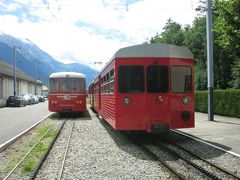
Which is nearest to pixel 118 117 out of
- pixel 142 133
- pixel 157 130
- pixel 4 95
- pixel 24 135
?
pixel 157 130

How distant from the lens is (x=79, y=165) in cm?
962

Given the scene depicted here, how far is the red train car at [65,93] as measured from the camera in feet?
84.5

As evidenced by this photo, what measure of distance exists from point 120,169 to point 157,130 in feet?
11.9

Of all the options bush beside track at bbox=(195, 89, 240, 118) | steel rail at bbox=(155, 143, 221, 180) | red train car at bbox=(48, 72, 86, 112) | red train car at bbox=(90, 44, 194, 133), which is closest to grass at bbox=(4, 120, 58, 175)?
red train car at bbox=(90, 44, 194, 133)

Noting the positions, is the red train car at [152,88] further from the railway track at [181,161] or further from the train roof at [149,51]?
the railway track at [181,161]

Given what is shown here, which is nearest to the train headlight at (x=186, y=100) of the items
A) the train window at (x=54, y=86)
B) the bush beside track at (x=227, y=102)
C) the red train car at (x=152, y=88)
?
the red train car at (x=152, y=88)

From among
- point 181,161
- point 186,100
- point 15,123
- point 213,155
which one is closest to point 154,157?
point 181,161

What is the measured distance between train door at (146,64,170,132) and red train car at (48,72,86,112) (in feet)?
44.1

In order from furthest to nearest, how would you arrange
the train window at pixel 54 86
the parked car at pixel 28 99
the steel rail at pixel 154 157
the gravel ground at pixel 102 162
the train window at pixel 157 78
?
1. the parked car at pixel 28 99
2. the train window at pixel 54 86
3. the train window at pixel 157 78
4. the gravel ground at pixel 102 162
5. the steel rail at pixel 154 157

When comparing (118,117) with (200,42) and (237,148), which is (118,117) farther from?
(200,42)

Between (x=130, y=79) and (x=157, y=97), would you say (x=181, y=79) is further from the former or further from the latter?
(x=130, y=79)

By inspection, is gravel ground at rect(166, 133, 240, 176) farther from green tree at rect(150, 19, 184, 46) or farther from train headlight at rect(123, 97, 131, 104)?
green tree at rect(150, 19, 184, 46)

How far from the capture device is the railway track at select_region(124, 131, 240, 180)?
8375 millimetres

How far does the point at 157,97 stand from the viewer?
1277 centimetres
